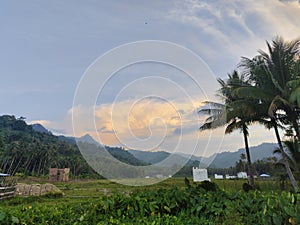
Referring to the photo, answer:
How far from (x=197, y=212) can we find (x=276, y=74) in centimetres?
1213

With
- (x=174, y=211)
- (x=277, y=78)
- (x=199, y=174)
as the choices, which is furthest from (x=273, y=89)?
(x=174, y=211)

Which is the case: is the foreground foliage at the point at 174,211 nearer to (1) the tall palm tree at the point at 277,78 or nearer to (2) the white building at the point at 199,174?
(2) the white building at the point at 199,174

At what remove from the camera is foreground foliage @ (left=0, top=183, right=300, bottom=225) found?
238cm

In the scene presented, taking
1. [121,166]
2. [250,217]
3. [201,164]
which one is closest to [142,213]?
[250,217]

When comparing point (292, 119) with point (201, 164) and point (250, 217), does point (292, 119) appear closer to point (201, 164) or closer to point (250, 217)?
point (201, 164)

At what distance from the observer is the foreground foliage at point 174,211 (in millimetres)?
2377

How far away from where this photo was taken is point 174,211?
3.00 m

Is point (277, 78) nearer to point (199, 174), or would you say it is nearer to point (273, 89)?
point (273, 89)

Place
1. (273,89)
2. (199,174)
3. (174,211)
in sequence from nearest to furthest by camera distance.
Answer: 1. (174,211)
2. (199,174)
3. (273,89)

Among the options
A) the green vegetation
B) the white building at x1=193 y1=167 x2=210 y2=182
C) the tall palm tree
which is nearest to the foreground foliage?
the white building at x1=193 y1=167 x2=210 y2=182

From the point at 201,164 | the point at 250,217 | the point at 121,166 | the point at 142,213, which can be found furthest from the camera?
the point at 201,164

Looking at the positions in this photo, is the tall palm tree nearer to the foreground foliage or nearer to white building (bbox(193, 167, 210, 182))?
white building (bbox(193, 167, 210, 182))

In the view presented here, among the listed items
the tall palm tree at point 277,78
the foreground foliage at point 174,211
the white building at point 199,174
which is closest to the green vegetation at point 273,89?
the tall palm tree at point 277,78

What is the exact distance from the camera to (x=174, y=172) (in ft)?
14.9
